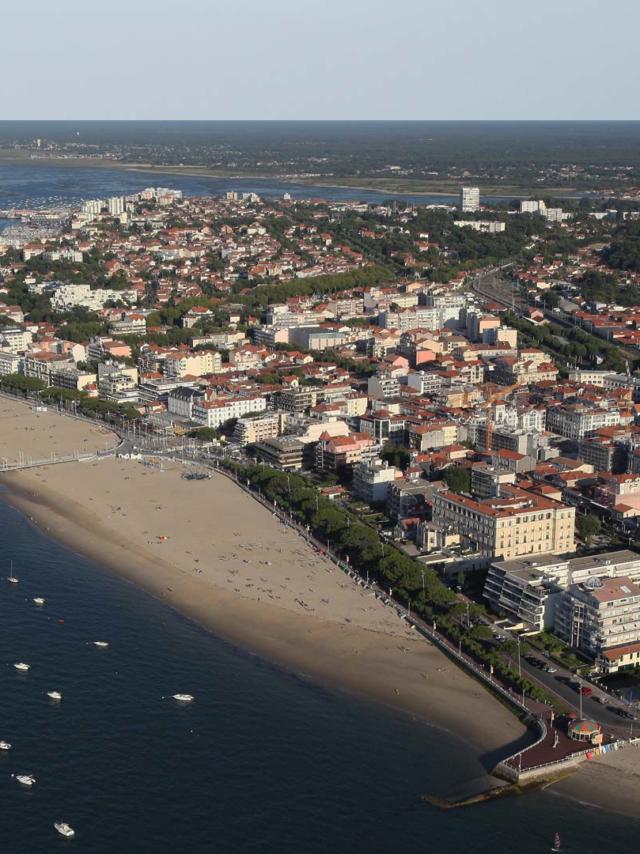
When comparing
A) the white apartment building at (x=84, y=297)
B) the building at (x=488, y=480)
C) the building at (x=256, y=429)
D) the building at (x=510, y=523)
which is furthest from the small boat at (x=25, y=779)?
the white apartment building at (x=84, y=297)

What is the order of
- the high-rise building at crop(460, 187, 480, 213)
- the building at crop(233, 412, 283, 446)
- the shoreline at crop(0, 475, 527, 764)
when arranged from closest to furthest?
the shoreline at crop(0, 475, 527, 764) < the building at crop(233, 412, 283, 446) < the high-rise building at crop(460, 187, 480, 213)

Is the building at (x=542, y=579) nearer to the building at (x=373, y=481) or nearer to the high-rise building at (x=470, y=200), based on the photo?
the building at (x=373, y=481)

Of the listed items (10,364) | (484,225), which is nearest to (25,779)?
Answer: (10,364)

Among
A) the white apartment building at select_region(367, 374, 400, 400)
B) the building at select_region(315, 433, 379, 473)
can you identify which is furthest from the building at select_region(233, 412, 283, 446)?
the white apartment building at select_region(367, 374, 400, 400)

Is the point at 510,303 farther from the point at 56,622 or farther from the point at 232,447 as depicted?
the point at 56,622

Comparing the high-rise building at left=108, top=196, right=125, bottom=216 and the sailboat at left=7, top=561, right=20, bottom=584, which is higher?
the high-rise building at left=108, top=196, right=125, bottom=216

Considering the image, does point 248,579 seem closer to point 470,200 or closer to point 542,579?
point 542,579

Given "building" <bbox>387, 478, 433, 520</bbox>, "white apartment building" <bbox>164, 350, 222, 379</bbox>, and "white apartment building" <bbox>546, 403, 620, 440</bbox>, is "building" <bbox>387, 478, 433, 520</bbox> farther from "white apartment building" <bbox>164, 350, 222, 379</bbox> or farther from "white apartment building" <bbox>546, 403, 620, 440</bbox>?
"white apartment building" <bbox>164, 350, 222, 379</bbox>

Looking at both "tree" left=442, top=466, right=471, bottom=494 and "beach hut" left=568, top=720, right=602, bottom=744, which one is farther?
"tree" left=442, top=466, right=471, bottom=494

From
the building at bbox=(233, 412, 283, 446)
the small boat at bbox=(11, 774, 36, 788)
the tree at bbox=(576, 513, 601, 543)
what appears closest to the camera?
the small boat at bbox=(11, 774, 36, 788)
